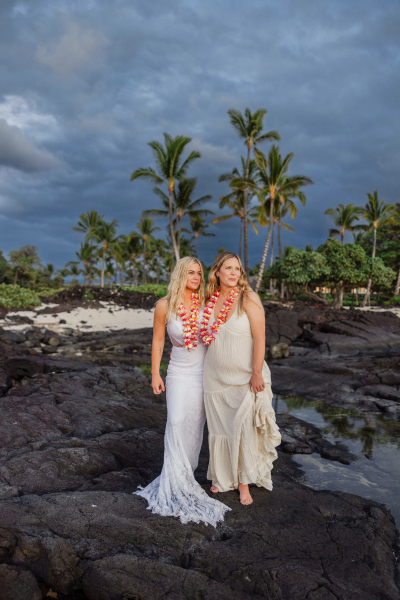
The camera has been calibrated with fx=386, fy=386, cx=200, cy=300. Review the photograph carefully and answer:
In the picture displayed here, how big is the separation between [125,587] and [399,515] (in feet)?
9.81

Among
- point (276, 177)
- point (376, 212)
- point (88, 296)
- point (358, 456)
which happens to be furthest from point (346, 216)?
point (358, 456)

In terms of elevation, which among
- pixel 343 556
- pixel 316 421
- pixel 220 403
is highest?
pixel 220 403

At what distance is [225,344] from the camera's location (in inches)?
A: 133

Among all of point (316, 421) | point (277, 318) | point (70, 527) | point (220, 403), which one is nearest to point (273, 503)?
point (220, 403)

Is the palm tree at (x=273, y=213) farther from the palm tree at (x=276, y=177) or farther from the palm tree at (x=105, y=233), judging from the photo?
the palm tree at (x=105, y=233)

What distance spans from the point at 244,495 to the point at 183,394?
3.33 feet

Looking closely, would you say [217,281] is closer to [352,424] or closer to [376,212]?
[352,424]

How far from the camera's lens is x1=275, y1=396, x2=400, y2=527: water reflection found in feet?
14.9

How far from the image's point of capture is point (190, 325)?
11.2 ft

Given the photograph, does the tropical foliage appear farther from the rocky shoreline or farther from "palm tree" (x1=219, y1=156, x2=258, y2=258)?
the rocky shoreline

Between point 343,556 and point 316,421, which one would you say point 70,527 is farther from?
point 316,421

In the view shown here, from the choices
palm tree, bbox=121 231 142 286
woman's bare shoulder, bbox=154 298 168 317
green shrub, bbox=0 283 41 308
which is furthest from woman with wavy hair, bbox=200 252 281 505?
palm tree, bbox=121 231 142 286

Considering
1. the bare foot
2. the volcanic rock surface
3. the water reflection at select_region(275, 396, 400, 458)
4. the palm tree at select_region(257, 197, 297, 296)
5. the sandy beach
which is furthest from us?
the palm tree at select_region(257, 197, 297, 296)

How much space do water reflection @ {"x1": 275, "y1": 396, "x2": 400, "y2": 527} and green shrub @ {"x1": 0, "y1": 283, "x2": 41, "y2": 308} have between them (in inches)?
822
